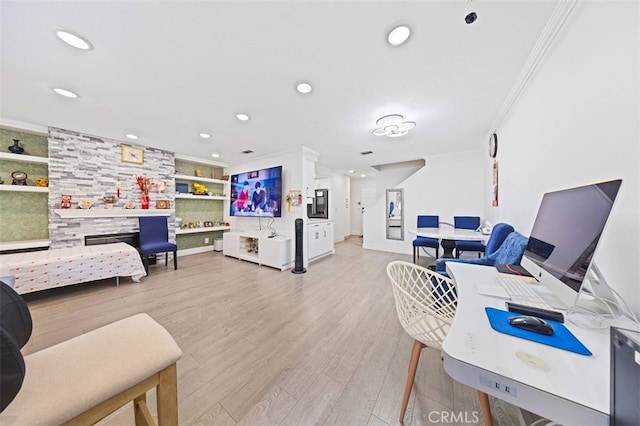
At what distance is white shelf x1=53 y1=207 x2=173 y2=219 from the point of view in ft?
10.6

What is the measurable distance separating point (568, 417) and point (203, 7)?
242 cm

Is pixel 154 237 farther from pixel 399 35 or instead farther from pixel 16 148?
pixel 399 35

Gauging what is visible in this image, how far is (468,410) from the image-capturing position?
1202mm

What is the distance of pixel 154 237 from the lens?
400 cm

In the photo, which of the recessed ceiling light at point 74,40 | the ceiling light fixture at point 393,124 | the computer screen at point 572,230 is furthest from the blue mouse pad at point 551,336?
the recessed ceiling light at point 74,40

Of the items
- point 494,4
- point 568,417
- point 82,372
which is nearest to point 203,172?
point 82,372

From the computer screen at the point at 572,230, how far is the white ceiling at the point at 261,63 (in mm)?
1338

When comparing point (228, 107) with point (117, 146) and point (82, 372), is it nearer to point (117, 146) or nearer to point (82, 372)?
point (82, 372)

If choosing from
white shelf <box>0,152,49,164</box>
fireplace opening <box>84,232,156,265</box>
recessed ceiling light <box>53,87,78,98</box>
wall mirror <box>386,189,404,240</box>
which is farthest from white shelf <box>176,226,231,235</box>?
wall mirror <box>386,189,404,240</box>

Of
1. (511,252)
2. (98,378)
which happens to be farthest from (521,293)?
(98,378)

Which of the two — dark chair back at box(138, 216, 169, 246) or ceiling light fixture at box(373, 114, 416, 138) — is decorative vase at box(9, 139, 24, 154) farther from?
ceiling light fixture at box(373, 114, 416, 138)

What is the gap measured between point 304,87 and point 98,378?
2.46 metres

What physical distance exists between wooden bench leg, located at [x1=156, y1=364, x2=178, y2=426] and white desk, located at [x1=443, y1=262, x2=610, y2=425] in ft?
3.66

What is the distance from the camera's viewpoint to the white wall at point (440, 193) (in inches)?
174
